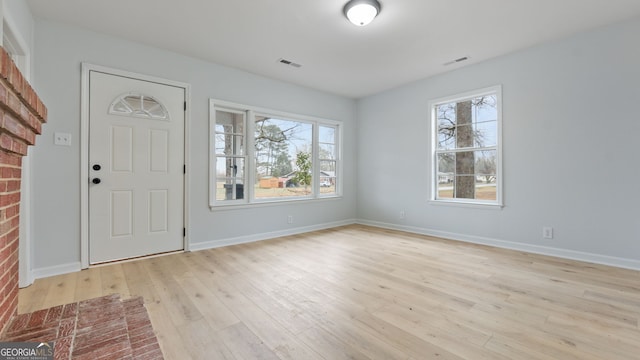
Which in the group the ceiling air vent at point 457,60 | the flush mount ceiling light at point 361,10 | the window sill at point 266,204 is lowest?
the window sill at point 266,204

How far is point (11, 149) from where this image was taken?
4.65 ft

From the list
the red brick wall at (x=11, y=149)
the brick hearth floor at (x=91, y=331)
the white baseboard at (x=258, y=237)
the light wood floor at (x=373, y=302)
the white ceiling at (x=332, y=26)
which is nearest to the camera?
the red brick wall at (x=11, y=149)

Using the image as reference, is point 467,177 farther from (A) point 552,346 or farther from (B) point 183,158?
(B) point 183,158

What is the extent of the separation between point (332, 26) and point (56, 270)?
3693mm

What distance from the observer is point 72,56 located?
9.63 ft

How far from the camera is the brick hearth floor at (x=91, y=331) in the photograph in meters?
1.33

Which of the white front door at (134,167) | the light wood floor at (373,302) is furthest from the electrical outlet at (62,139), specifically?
the light wood floor at (373,302)

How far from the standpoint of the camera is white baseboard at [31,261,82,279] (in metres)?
2.72

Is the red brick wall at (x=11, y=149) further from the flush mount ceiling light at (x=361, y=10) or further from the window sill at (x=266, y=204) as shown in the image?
the flush mount ceiling light at (x=361, y=10)

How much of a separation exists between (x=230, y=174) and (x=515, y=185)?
12.6ft

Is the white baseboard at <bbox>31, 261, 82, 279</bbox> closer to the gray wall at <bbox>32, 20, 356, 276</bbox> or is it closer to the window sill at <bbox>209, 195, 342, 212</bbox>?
the gray wall at <bbox>32, 20, 356, 276</bbox>

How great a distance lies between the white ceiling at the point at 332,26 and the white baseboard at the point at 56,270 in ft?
7.93

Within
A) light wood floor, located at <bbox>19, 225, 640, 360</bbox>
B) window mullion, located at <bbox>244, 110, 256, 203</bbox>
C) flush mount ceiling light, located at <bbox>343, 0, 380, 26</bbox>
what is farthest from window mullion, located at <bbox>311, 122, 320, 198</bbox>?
flush mount ceiling light, located at <bbox>343, 0, 380, 26</bbox>

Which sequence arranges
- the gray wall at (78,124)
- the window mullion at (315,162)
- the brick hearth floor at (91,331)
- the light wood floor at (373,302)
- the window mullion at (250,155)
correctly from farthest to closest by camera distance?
the window mullion at (315,162) < the window mullion at (250,155) < the gray wall at (78,124) < the light wood floor at (373,302) < the brick hearth floor at (91,331)
